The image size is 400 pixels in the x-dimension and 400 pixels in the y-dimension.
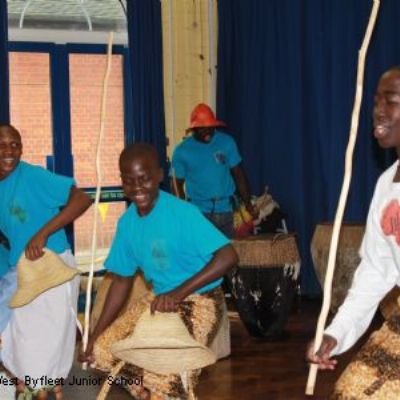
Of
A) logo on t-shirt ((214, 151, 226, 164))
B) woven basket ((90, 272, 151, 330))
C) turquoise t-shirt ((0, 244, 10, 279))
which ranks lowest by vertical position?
woven basket ((90, 272, 151, 330))

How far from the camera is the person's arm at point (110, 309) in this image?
3223 millimetres

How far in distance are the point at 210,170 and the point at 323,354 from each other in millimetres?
4359

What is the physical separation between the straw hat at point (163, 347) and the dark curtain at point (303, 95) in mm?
3675

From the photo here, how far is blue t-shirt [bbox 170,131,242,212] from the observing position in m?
6.50

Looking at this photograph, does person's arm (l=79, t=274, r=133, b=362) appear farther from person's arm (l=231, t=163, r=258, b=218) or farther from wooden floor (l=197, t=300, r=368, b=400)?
person's arm (l=231, t=163, r=258, b=218)

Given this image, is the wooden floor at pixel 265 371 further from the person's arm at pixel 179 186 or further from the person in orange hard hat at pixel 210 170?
the person's arm at pixel 179 186

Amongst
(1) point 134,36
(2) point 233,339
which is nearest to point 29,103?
(1) point 134,36

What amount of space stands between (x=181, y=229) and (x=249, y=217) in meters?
3.53

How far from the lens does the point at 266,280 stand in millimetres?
5602

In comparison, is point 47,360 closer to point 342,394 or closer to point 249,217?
point 342,394

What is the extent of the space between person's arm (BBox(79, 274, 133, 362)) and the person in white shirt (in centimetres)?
124

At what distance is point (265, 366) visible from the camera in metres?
4.99

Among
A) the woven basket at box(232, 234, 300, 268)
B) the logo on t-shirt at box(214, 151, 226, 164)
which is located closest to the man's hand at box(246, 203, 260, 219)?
the logo on t-shirt at box(214, 151, 226, 164)

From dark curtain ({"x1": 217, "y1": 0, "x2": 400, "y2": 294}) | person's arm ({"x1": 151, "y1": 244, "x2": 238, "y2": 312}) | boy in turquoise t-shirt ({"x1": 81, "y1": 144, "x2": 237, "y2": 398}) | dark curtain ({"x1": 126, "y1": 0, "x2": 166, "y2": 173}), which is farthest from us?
dark curtain ({"x1": 126, "y1": 0, "x2": 166, "y2": 173})
